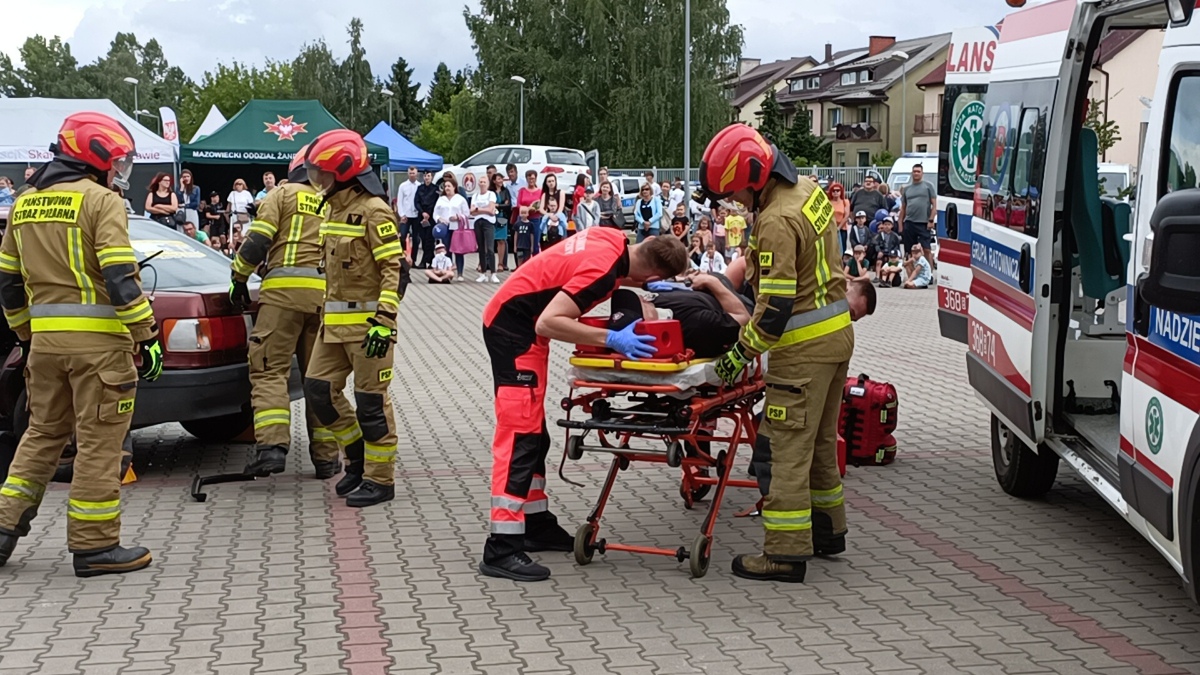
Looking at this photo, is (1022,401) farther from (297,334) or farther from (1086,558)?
(297,334)

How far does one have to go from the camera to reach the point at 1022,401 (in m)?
6.82

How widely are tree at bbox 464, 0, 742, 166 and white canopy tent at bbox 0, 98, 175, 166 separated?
78.8 ft

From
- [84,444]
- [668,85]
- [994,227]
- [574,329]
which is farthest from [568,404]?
[668,85]

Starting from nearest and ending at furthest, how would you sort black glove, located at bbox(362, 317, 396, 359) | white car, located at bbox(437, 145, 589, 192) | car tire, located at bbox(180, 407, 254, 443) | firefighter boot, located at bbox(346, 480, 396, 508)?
black glove, located at bbox(362, 317, 396, 359) → firefighter boot, located at bbox(346, 480, 396, 508) → car tire, located at bbox(180, 407, 254, 443) → white car, located at bbox(437, 145, 589, 192)

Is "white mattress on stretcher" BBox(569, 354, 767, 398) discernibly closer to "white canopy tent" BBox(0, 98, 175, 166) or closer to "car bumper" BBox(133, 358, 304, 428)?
"car bumper" BBox(133, 358, 304, 428)

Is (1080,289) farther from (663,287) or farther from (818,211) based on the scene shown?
(663,287)

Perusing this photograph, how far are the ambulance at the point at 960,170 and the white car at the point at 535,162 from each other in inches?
912

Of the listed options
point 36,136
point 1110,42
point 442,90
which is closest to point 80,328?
point 1110,42

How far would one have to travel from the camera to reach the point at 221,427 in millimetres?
9508

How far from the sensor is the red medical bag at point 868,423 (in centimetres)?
851

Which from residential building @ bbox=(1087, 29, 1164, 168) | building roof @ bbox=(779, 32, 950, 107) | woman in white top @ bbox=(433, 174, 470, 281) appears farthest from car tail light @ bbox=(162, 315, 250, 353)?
building roof @ bbox=(779, 32, 950, 107)

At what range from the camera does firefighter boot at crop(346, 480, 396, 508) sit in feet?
25.1

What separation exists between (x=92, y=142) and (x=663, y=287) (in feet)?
9.07

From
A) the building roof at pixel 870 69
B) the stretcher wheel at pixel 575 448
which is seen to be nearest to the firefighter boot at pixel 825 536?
the stretcher wheel at pixel 575 448
